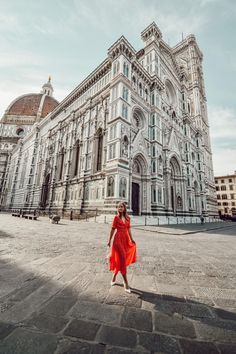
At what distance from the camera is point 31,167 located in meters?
30.8

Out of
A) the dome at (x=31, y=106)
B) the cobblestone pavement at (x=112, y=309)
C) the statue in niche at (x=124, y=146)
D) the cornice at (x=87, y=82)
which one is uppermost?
the dome at (x=31, y=106)

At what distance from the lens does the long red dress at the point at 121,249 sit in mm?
2590

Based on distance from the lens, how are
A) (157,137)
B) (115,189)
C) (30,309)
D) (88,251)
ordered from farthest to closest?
(157,137)
(115,189)
(88,251)
(30,309)

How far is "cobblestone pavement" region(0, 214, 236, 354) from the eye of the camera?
1405mm

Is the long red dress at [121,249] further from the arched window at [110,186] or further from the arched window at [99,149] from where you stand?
the arched window at [99,149]

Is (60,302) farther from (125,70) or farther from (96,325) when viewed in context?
(125,70)

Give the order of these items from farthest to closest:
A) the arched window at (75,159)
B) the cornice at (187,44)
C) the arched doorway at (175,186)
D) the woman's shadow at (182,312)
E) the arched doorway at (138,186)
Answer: the cornice at (187,44) < the arched doorway at (175,186) < the arched window at (75,159) < the arched doorway at (138,186) < the woman's shadow at (182,312)

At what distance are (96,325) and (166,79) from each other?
3192 centimetres

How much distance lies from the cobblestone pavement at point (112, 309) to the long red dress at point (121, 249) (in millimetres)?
327

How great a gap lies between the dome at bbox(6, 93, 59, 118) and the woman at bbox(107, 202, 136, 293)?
178ft

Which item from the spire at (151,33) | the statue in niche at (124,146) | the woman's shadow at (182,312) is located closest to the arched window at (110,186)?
the statue in niche at (124,146)

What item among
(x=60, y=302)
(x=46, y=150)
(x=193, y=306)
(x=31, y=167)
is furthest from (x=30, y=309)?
(x=31, y=167)

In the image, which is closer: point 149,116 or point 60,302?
point 60,302

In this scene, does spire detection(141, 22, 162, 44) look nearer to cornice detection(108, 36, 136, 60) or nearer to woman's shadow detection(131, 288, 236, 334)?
cornice detection(108, 36, 136, 60)
